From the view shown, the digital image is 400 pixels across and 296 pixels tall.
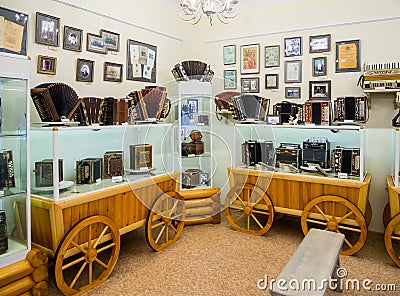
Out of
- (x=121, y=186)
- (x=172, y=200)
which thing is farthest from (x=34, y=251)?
(x=172, y=200)

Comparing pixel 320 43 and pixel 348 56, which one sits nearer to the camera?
pixel 348 56

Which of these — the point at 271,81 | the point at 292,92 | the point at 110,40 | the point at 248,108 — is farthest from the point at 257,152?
the point at 110,40

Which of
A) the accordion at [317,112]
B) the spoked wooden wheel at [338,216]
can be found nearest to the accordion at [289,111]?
the accordion at [317,112]

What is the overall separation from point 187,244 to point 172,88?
178 cm

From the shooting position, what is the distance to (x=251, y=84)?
4457 millimetres

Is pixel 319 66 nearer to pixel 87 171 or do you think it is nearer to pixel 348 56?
pixel 348 56

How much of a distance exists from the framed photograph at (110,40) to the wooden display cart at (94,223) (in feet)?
5.15

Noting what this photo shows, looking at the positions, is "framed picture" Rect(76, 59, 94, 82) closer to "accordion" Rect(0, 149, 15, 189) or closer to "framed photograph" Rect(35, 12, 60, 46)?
"framed photograph" Rect(35, 12, 60, 46)

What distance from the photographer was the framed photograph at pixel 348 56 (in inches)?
147

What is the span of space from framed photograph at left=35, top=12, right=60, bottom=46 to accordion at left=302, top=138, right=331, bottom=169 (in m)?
2.79

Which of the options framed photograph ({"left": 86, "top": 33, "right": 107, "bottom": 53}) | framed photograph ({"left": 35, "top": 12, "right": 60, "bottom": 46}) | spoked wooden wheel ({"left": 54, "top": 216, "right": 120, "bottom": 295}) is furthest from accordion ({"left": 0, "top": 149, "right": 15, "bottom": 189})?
framed photograph ({"left": 86, "top": 33, "right": 107, "bottom": 53})

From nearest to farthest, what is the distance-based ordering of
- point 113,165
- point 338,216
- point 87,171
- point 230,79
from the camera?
point 87,171
point 113,165
point 338,216
point 230,79

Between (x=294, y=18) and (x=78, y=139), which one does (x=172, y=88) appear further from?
(x=294, y=18)

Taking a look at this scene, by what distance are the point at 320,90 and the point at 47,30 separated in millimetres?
3053
